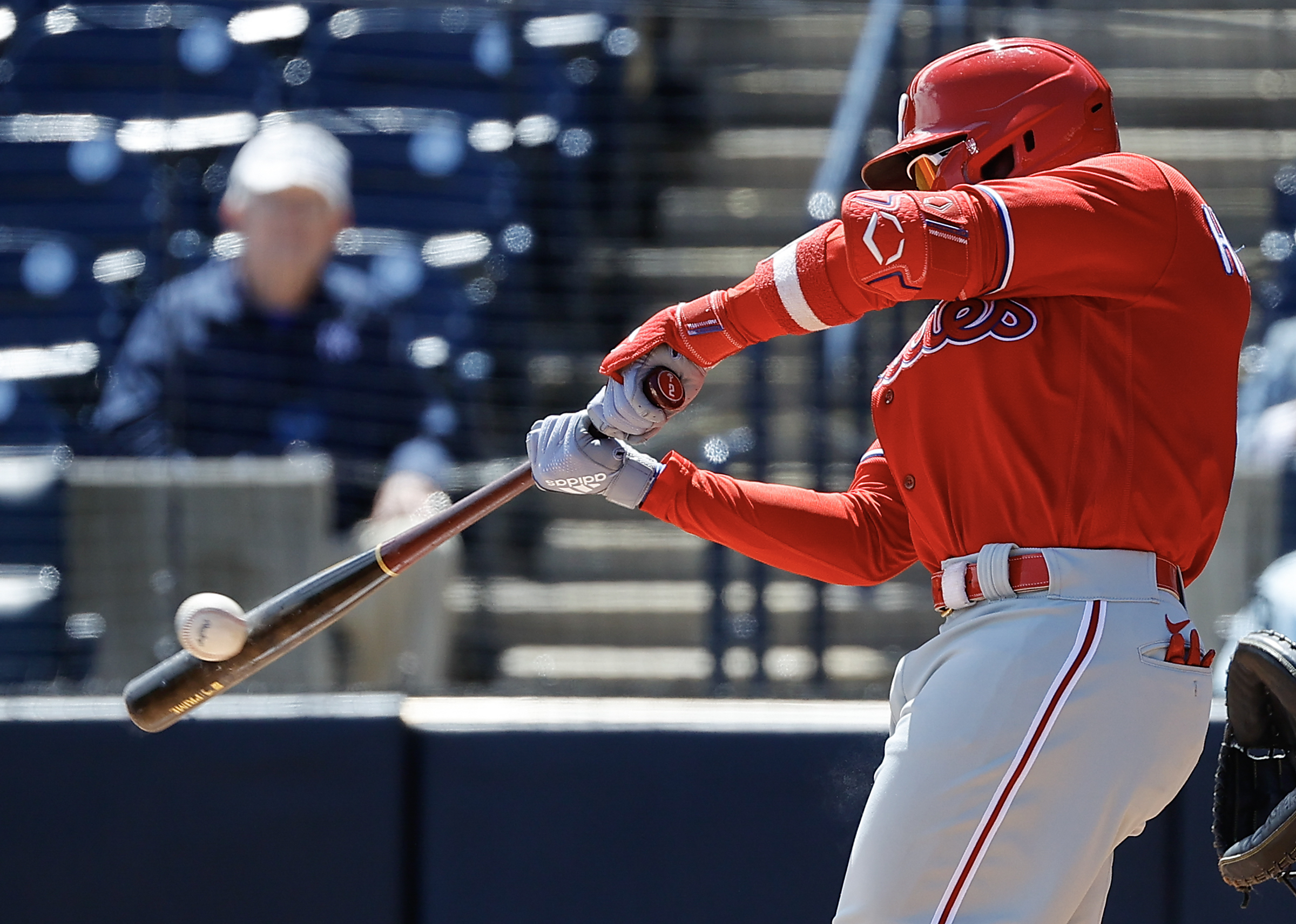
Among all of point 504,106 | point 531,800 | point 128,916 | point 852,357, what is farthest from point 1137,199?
point 504,106

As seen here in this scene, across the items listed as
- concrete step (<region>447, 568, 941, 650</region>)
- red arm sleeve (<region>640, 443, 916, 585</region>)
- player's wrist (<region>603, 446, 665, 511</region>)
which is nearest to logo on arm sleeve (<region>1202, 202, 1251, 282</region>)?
red arm sleeve (<region>640, 443, 916, 585</region>)

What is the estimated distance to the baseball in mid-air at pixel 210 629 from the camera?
1.94m

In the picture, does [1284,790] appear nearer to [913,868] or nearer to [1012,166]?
[913,868]

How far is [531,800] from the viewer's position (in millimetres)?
2543

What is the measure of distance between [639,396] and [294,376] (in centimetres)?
178

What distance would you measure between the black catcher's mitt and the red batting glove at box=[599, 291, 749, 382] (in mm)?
784

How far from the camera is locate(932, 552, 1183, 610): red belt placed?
1.66 meters

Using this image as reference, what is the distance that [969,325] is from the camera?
1738 millimetres

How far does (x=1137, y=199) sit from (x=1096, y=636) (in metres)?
0.51

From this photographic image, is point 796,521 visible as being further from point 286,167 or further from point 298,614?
point 286,167

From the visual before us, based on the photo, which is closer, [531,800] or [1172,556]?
[1172,556]

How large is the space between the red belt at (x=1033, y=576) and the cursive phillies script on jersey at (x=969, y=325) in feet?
0.88

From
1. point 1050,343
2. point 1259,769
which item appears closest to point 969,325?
point 1050,343

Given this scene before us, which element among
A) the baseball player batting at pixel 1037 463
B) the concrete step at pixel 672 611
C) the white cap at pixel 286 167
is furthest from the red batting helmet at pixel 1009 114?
the white cap at pixel 286 167
